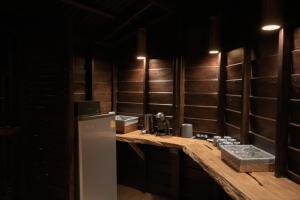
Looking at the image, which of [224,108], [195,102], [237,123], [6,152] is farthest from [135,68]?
[6,152]

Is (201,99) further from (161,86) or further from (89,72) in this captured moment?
(89,72)

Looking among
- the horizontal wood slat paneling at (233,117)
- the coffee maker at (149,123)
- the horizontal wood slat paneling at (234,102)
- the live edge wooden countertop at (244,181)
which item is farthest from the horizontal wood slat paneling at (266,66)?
the coffee maker at (149,123)

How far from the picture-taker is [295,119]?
1890 mm

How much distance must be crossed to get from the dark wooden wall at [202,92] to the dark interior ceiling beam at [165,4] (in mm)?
798

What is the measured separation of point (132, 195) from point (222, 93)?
2.31 m

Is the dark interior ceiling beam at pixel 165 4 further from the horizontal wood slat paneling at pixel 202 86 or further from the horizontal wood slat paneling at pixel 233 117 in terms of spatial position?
the horizontal wood slat paneling at pixel 233 117

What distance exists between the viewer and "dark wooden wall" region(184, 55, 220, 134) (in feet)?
11.3

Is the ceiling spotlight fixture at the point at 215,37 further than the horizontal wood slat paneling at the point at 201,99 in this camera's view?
No

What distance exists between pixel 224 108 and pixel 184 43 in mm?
1181

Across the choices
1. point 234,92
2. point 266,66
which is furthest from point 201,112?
point 266,66

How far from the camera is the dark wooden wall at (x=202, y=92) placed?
344 cm

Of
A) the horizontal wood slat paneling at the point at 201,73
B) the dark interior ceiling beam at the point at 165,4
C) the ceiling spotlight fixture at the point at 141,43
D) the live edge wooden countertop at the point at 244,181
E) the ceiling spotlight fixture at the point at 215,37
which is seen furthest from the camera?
the ceiling spotlight fixture at the point at 141,43

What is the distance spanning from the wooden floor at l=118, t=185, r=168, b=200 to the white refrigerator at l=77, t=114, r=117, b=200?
740 mm

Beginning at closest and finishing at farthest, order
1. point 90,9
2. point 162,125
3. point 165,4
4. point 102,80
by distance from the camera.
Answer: point 90,9 < point 165,4 < point 162,125 < point 102,80
